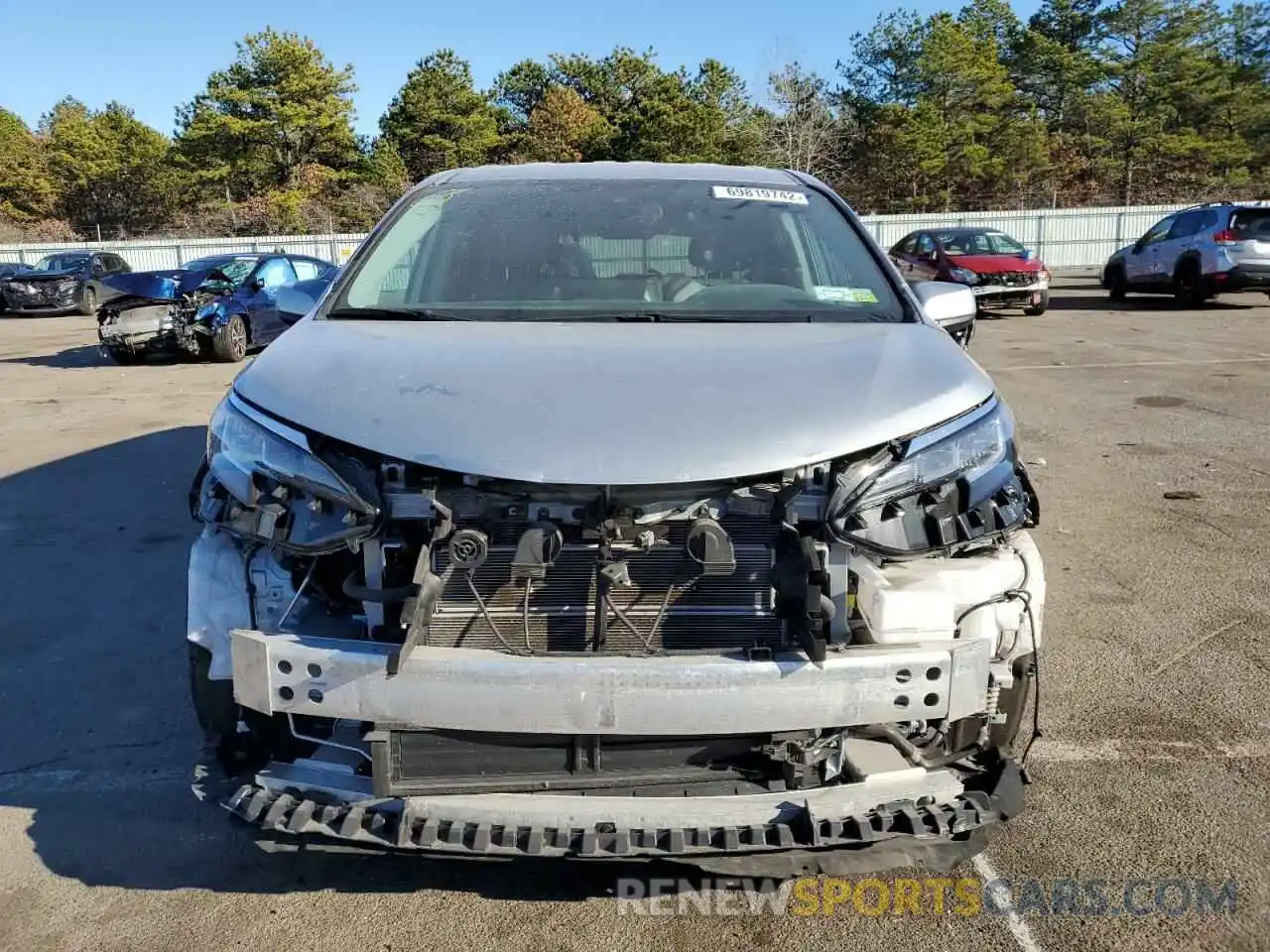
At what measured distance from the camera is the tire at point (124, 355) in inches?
541

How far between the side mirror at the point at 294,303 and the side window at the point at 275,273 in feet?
38.8

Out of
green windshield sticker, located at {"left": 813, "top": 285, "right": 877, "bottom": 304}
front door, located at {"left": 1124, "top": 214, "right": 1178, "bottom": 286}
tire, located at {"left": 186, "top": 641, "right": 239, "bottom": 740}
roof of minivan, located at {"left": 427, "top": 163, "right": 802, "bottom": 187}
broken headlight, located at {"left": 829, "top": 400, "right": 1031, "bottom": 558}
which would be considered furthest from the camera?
front door, located at {"left": 1124, "top": 214, "right": 1178, "bottom": 286}

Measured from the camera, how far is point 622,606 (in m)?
2.34

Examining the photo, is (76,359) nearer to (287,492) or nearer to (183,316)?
(183,316)

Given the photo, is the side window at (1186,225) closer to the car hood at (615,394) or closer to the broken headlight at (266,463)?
the car hood at (615,394)

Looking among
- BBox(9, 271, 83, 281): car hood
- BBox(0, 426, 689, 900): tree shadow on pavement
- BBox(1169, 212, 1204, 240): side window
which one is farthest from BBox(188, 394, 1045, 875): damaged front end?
BBox(9, 271, 83, 281): car hood

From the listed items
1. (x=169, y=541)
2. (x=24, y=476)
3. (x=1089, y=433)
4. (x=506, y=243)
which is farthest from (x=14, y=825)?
(x=1089, y=433)

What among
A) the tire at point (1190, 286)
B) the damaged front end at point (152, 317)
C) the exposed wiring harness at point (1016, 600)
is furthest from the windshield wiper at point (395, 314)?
the tire at point (1190, 286)

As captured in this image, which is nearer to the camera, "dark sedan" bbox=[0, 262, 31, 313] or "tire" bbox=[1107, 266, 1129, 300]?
"tire" bbox=[1107, 266, 1129, 300]

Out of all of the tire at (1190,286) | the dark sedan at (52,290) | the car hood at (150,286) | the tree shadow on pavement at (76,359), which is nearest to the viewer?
the car hood at (150,286)

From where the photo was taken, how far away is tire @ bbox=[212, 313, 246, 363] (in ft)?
45.1

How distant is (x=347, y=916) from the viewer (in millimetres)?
2582

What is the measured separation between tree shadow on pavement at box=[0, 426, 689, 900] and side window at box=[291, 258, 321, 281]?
10.5 m

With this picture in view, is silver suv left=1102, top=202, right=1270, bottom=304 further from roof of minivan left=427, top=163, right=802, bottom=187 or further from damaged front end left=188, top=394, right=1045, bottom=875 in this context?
damaged front end left=188, top=394, right=1045, bottom=875
